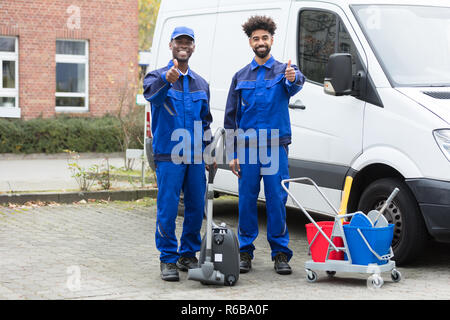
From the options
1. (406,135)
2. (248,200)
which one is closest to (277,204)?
(248,200)

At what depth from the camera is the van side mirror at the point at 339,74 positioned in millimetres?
6609

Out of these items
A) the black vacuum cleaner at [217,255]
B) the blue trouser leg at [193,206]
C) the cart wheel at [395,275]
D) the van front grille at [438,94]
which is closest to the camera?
the black vacuum cleaner at [217,255]

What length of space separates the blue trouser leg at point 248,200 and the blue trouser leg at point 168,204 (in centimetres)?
60

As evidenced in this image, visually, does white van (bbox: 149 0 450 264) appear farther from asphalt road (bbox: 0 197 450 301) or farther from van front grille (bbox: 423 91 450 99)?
asphalt road (bbox: 0 197 450 301)

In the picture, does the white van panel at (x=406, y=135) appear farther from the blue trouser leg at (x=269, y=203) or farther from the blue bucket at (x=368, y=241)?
the blue trouser leg at (x=269, y=203)

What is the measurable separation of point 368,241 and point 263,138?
3.96ft

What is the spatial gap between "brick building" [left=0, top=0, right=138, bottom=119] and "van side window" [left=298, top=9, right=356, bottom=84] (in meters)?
12.6

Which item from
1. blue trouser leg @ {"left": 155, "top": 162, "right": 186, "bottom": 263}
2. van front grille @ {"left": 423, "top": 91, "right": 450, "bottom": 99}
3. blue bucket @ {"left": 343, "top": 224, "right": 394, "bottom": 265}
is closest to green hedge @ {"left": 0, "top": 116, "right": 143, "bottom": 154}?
blue trouser leg @ {"left": 155, "top": 162, "right": 186, "bottom": 263}

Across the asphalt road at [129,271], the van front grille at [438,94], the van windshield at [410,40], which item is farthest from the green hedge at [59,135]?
the van front grille at [438,94]

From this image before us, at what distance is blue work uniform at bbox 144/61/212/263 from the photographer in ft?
19.7
